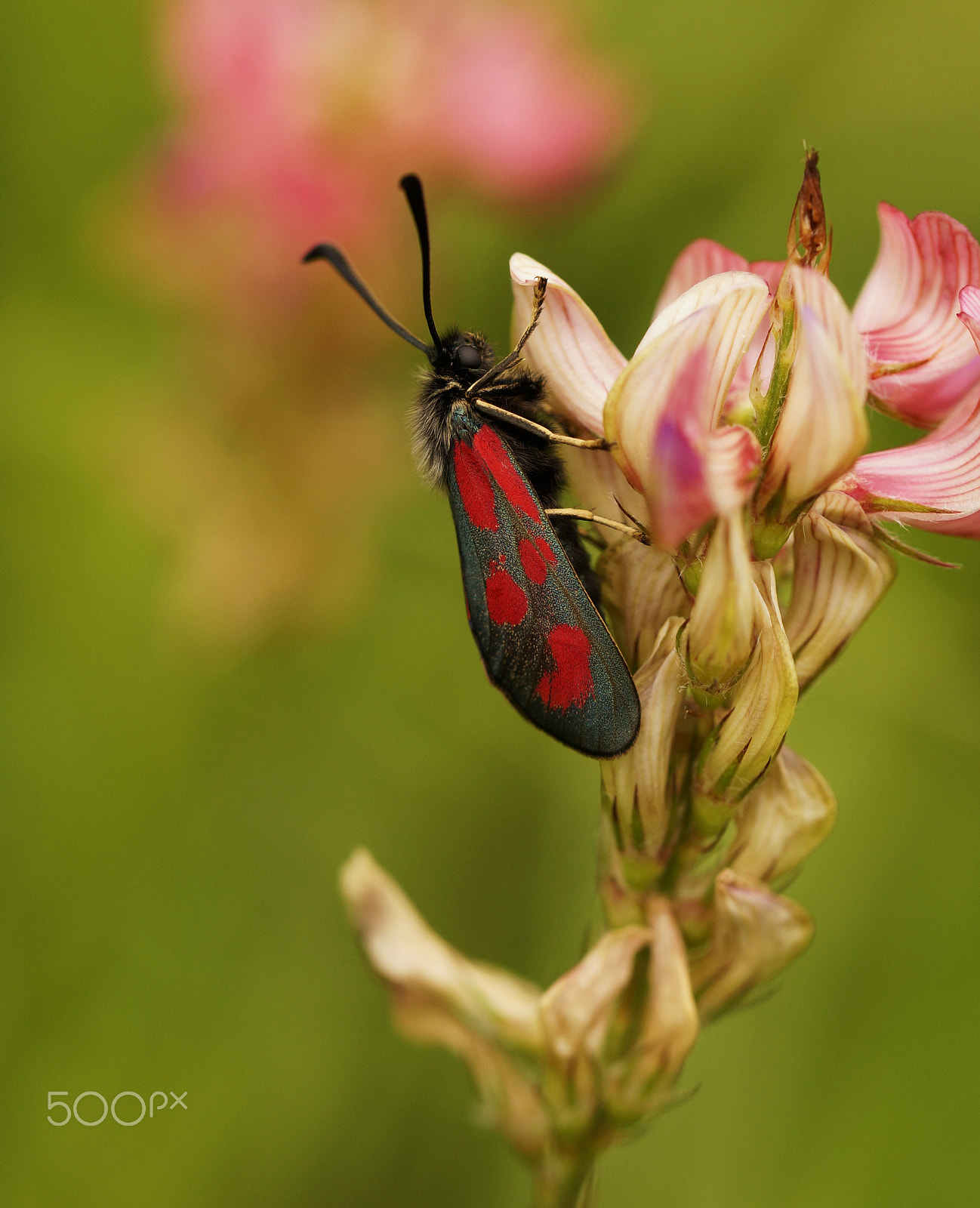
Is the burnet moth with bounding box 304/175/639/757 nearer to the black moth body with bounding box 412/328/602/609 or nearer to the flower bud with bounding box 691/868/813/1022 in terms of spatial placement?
the black moth body with bounding box 412/328/602/609

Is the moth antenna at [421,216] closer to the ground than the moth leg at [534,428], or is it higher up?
higher up

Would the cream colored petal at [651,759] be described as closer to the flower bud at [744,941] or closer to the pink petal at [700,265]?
the flower bud at [744,941]

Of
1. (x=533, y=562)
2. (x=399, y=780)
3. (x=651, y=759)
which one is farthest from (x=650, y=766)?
(x=399, y=780)

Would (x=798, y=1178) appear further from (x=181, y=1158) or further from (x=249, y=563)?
(x=249, y=563)

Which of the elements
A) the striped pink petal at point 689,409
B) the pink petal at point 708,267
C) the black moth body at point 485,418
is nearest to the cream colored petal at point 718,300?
the striped pink petal at point 689,409

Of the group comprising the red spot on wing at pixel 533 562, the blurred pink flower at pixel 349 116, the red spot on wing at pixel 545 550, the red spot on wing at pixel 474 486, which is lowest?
the red spot on wing at pixel 533 562

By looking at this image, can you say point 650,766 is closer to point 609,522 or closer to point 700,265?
point 609,522

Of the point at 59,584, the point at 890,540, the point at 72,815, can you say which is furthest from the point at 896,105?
the point at 72,815
